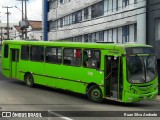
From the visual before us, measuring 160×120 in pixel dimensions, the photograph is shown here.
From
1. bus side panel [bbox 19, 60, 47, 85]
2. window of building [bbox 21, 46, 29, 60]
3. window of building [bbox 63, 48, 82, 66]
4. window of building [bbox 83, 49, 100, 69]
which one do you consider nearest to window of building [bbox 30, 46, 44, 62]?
bus side panel [bbox 19, 60, 47, 85]

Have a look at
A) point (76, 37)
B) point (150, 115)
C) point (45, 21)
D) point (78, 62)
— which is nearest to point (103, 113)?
point (150, 115)

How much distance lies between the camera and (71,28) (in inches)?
1937

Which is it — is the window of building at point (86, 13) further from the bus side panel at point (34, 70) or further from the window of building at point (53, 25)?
the bus side panel at point (34, 70)

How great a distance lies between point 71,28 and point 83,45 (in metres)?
30.0

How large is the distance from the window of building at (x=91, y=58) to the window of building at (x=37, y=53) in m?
4.01

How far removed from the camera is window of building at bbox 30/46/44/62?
22547 mm

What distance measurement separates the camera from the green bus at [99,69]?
17.4 meters

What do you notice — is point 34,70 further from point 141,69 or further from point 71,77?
point 141,69

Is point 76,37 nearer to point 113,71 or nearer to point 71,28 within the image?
point 71,28

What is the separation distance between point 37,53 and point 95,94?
5.80 metres

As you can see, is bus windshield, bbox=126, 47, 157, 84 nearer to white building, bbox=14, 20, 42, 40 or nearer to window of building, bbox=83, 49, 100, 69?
window of building, bbox=83, 49, 100, 69

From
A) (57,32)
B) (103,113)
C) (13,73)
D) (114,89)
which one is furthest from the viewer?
(57,32)

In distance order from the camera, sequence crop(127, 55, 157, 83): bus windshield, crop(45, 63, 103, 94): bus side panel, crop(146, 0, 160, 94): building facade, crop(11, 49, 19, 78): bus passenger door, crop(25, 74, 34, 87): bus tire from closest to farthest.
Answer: crop(127, 55, 157, 83): bus windshield, crop(45, 63, 103, 94): bus side panel, crop(25, 74, 34, 87): bus tire, crop(11, 49, 19, 78): bus passenger door, crop(146, 0, 160, 94): building facade

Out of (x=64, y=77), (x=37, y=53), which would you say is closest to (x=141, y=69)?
(x=64, y=77)
